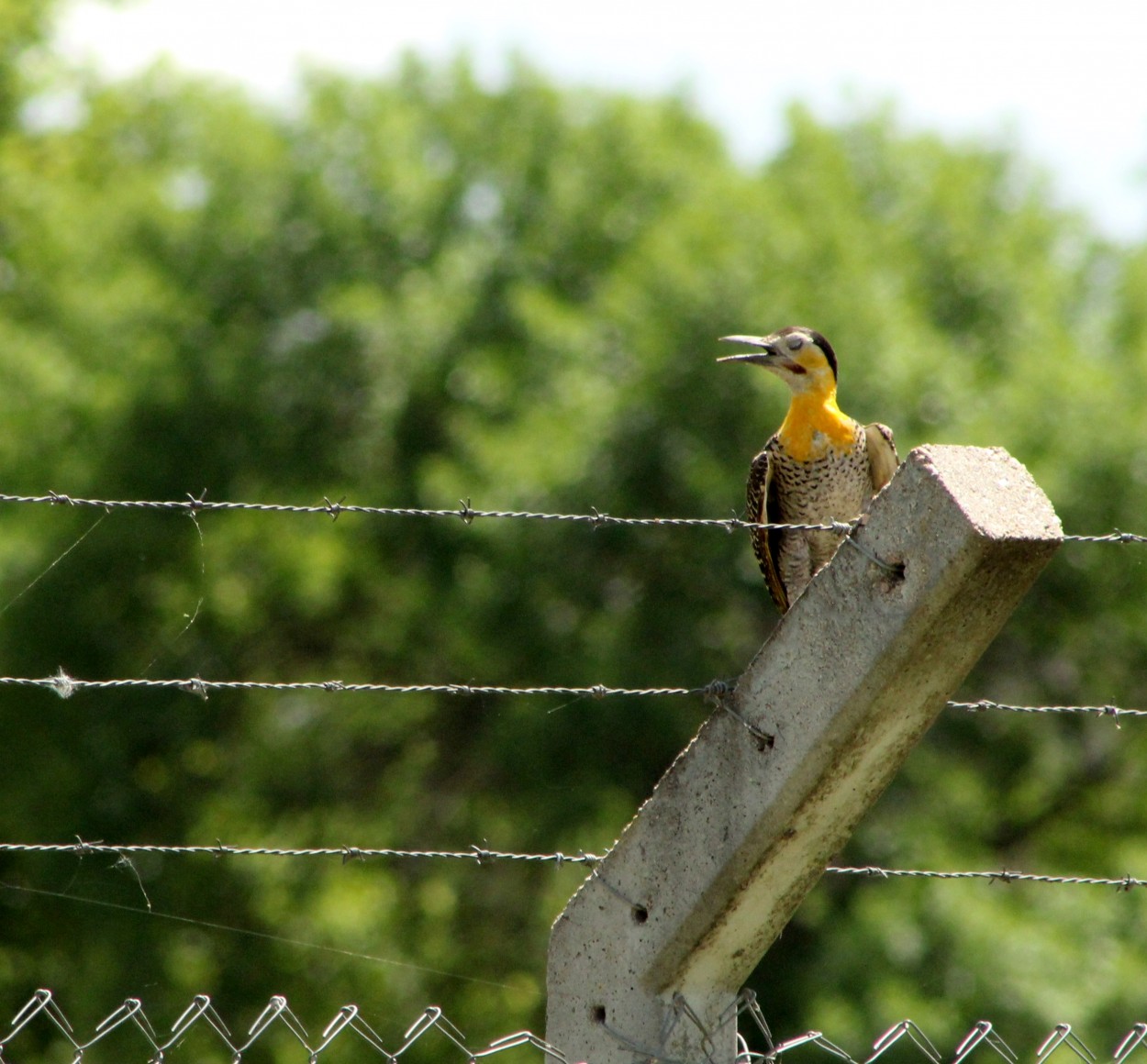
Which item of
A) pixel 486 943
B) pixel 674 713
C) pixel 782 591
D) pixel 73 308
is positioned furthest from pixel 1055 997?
pixel 73 308

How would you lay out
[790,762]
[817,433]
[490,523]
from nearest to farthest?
[790,762] → [817,433] → [490,523]

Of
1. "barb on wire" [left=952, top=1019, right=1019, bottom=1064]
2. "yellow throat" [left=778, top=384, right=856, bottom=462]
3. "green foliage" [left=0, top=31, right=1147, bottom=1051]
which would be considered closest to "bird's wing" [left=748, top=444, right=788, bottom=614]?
"yellow throat" [left=778, top=384, right=856, bottom=462]

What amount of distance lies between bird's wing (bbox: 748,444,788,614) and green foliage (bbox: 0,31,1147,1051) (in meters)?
6.11

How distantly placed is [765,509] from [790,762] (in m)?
2.75

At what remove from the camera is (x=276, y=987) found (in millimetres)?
13891

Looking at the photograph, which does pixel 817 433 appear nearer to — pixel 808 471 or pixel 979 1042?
→ pixel 808 471

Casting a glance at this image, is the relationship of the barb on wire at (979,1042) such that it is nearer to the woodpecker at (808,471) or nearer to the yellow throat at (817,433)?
the woodpecker at (808,471)

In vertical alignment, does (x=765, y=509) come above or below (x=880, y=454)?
below

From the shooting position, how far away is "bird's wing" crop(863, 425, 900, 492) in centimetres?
539

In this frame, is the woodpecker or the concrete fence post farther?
the woodpecker

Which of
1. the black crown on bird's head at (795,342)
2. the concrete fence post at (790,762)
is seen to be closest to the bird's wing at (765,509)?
the black crown on bird's head at (795,342)

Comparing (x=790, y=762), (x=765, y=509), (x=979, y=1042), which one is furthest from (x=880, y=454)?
(x=790, y=762)

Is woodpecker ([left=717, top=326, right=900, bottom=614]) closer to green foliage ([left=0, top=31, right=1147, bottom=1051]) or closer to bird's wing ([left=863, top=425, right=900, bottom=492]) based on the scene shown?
bird's wing ([left=863, top=425, right=900, bottom=492])

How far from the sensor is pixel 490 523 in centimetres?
1317
